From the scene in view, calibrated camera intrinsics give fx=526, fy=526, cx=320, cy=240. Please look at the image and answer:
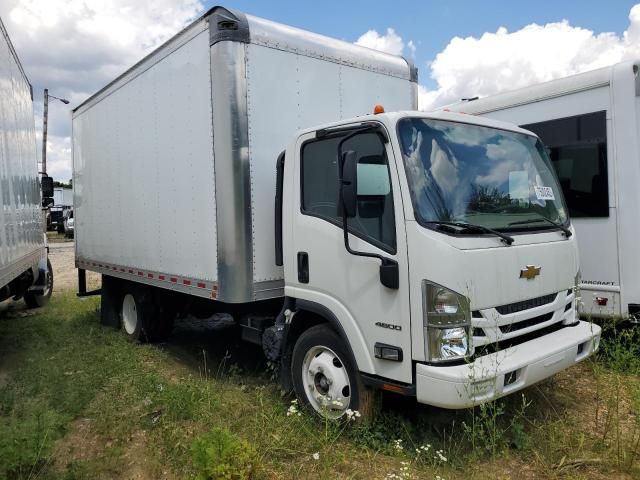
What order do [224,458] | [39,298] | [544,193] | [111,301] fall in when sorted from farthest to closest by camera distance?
[39,298] < [111,301] < [544,193] < [224,458]

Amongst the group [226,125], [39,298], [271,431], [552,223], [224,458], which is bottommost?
[271,431]

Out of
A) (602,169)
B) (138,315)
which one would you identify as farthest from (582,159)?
(138,315)

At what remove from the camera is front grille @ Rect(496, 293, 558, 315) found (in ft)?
12.0

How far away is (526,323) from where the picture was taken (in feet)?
12.7

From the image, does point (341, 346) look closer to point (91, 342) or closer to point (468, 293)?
point (468, 293)

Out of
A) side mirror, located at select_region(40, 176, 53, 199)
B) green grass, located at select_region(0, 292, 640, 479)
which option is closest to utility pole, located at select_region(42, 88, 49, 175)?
side mirror, located at select_region(40, 176, 53, 199)

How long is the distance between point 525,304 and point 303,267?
174 cm

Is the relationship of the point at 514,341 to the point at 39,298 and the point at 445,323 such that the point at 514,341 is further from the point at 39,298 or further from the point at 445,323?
the point at 39,298

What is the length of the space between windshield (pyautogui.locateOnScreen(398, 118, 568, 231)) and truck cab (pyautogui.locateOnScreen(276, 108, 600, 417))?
11 mm

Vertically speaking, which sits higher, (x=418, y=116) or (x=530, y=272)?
(x=418, y=116)

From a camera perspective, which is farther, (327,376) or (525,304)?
(327,376)

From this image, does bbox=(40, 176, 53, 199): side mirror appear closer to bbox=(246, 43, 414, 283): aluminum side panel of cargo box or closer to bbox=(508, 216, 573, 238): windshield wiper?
bbox=(246, 43, 414, 283): aluminum side panel of cargo box

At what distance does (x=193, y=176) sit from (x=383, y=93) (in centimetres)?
219

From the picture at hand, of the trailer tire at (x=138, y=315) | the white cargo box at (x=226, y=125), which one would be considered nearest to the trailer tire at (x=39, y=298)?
the trailer tire at (x=138, y=315)
